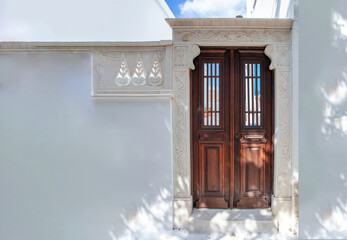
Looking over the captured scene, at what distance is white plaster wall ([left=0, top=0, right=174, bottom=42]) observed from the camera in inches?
121

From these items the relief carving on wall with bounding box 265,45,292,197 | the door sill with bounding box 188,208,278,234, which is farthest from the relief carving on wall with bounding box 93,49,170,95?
→ the door sill with bounding box 188,208,278,234

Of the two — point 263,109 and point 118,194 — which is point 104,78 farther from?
point 263,109

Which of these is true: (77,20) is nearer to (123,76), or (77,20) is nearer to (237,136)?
(123,76)

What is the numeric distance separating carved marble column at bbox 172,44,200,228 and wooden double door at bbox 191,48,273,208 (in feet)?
0.70

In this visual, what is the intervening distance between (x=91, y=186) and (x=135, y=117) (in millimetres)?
996

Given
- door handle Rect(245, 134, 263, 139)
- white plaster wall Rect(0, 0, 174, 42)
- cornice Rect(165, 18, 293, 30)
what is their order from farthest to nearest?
white plaster wall Rect(0, 0, 174, 42), door handle Rect(245, 134, 263, 139), cornice Rect(165, 18, 293, 30)

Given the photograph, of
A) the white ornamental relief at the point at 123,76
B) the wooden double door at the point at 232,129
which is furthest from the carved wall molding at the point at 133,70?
the wooden double door at the point at 232,129

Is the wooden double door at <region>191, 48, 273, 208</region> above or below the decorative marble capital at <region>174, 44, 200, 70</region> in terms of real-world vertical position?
below

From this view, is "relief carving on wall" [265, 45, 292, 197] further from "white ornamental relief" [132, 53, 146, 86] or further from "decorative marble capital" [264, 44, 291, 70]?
"white ornamental relief" [132, 53, 146, 86]

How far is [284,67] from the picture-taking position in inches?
98.1

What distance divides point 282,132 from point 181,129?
1.24 m


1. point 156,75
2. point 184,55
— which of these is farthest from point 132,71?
point 184,55

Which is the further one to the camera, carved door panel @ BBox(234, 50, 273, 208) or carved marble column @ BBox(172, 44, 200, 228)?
carved door panel @ BBox(234, 50, 273, 208)

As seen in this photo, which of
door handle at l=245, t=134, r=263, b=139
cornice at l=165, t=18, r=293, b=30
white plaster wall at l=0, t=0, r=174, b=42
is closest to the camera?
cornice at l=165, t=18, r=293, b=30
